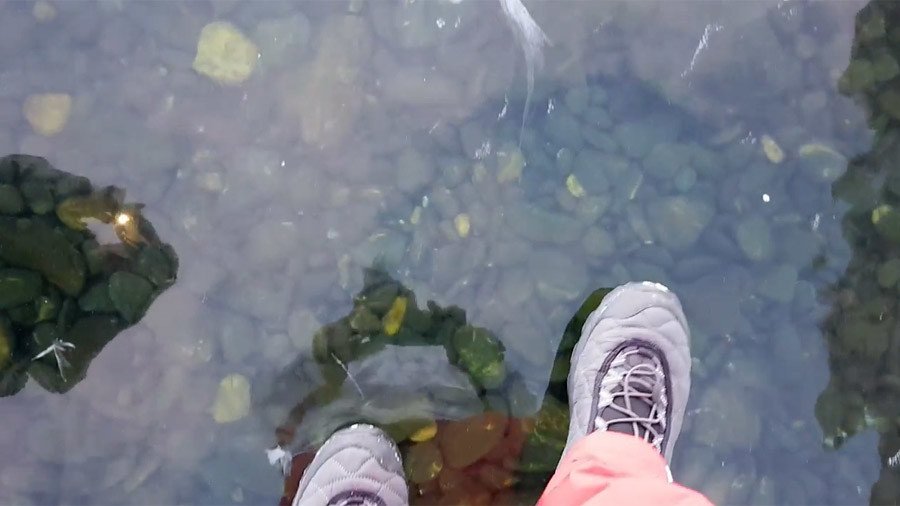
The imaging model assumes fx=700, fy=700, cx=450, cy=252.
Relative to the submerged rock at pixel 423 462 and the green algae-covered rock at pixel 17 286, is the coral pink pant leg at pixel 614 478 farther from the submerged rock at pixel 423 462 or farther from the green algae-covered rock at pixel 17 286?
the green algae-covered rock at pixel 17 286

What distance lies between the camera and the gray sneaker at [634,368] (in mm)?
925

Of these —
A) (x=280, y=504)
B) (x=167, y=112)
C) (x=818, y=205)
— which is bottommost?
(x=280, y=504)

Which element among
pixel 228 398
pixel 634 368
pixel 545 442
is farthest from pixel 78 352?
pixel 634 368

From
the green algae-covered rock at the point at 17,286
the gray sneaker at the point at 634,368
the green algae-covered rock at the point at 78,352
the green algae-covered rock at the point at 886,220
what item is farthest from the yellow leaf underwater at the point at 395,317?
the green algae-covered rock at the point at 886,220

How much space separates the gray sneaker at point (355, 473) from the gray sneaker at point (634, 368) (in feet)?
0.79

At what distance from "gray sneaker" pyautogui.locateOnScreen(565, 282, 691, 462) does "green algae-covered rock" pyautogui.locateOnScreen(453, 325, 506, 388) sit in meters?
0.11

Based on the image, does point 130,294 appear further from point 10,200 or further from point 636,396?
point 636,396

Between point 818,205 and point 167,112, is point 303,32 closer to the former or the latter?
point 167,112

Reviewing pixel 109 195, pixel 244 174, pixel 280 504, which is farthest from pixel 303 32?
pixel 280 504

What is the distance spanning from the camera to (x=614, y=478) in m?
0.71

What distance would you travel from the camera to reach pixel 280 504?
3.20 feet

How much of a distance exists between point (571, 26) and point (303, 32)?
1.24 ft

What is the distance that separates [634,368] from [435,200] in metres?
0.36

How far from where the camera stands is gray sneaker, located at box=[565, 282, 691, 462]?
0.92m
